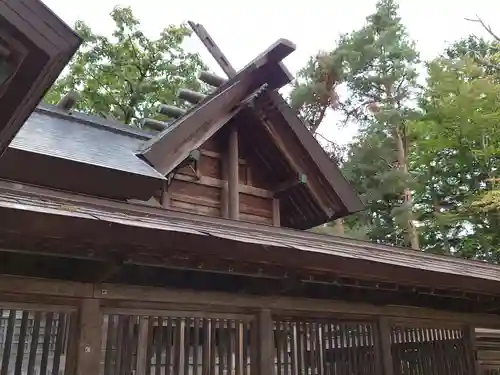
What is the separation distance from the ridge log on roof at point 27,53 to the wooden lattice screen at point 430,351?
3.83 m

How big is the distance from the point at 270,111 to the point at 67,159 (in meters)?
3.27

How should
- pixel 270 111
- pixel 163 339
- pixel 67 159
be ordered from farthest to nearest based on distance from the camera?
pixel 270 111, pixel 67 159, pixel 163 339

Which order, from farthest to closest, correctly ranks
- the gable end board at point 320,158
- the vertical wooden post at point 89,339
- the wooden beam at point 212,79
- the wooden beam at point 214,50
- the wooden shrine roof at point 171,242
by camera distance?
the wooden beam at point 214,50 → the wooden beam at point 212,79 → the gable end board at point 320,158 → the vertical wooden post at point 89,339 → the wooden shrine roof at point 171,242

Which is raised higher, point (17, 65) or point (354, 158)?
point (354, 158)

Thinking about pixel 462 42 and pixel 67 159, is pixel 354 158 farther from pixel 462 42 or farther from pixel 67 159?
pixel 67 159

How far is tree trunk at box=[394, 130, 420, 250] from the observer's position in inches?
699

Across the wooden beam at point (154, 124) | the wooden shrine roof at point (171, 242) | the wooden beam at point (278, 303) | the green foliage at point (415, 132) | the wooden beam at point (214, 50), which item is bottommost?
the wooden beam at point (278, 303)

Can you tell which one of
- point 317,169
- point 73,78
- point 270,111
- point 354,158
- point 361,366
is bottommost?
point 361,366

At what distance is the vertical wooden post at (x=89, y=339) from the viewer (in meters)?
3.11

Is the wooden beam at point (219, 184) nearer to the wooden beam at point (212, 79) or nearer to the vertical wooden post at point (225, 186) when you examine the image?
the vertical wooden post at point (225, 186)

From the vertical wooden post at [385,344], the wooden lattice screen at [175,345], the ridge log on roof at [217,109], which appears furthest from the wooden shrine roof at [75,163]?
the vertical wooden post at [385,344]

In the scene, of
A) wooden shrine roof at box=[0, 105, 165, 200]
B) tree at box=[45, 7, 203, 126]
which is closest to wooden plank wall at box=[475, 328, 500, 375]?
wooden shrine roof at box=[0, 105, 165, 200]

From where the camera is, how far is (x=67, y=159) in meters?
5.45

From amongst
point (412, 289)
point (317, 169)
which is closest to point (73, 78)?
point (317, 169)
